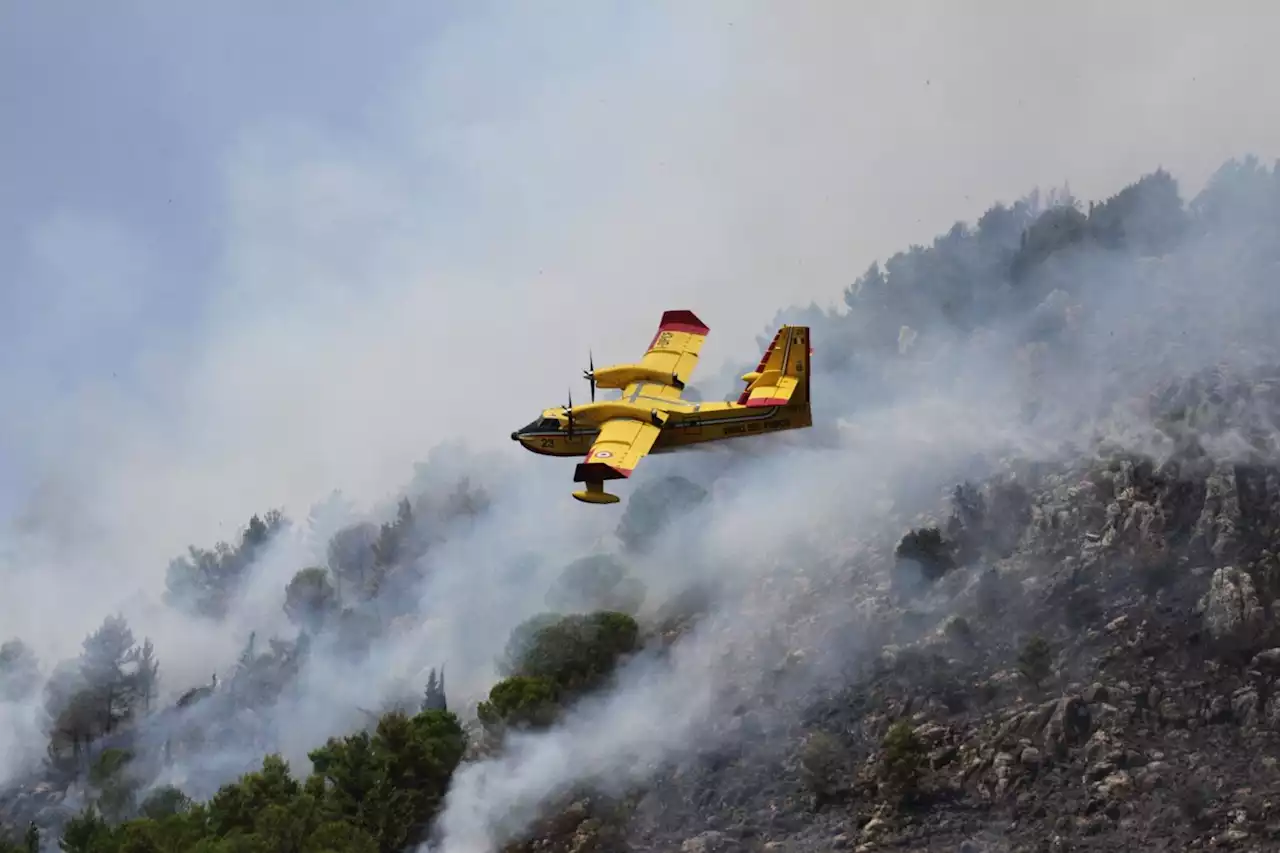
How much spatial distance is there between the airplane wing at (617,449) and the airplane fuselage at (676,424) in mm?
1007

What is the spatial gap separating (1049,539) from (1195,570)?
9673 millimetres

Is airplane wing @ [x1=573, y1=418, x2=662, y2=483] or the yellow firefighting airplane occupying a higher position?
the yellow firefighting airplane

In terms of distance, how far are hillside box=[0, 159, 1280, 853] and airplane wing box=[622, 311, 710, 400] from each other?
1625 centimetres

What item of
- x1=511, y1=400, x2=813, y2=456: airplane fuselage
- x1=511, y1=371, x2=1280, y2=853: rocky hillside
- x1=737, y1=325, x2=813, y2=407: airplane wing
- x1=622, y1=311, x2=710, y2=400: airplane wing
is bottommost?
x1=511, y1=371, x2=1280, y2=853: rocky hillside

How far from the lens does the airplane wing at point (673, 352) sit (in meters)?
90.0

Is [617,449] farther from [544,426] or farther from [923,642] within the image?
[923,642]

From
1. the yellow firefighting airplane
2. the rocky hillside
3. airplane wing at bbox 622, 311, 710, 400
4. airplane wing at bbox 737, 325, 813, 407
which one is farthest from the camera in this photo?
airplane wing at bbox 622, 311, 710, 400

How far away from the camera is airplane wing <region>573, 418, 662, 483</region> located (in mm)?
78438

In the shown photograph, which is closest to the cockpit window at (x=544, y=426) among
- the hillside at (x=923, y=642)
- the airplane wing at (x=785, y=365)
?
the airplane wing at (x=785, y=365)

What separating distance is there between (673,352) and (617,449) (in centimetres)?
1643

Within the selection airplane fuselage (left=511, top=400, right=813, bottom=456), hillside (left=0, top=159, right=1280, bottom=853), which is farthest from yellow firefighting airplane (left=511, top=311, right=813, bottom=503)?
hillside (left=0, top=159, right=1280, bottom=853)

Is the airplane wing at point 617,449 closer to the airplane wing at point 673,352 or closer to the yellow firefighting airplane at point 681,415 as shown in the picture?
the yellow firefighting airplane at point 681,415

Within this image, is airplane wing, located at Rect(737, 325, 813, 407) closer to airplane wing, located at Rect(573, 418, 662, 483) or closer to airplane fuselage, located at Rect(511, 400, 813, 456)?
airplane fuselage, located at Rect(511, 400, 813, 456)

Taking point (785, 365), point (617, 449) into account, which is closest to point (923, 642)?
point (785, 365)
